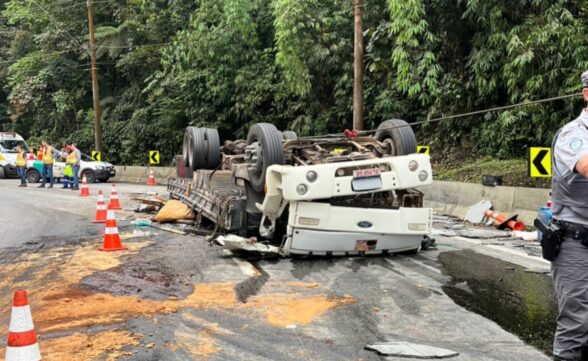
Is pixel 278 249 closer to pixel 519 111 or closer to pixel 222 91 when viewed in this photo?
pixel 519 111

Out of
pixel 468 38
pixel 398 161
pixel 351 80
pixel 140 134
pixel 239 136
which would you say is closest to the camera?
pixel 398 161

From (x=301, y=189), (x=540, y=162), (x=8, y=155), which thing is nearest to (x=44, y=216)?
(x=301, y=189)

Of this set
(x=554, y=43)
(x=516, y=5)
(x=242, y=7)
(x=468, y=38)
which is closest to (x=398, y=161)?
(x=554, y=43)

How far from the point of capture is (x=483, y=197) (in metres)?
11.1

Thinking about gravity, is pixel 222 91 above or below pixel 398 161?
above

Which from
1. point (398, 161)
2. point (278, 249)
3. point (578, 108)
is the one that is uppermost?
point (578, 108)

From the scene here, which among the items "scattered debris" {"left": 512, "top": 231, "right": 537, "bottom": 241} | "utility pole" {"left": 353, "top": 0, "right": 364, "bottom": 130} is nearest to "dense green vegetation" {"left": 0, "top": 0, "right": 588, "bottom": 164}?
"utility pole" {"left": 353, "top": 0, "right": 364, "bottom": 130}

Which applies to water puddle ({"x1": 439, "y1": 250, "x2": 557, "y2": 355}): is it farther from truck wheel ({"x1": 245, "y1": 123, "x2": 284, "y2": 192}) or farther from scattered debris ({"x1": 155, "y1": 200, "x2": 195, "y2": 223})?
scattered debris ({"x1": 155, "y1": 200, "x2": 195, "y2": 223})

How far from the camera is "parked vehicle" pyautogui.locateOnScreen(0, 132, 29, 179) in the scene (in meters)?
26.8

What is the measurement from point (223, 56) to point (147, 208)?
1066 cm

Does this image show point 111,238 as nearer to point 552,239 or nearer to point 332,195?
point 332,195

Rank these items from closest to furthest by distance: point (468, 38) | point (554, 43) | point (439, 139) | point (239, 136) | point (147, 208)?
point (554, 43), point (147, 208), point (468, 38), point (439, 139), point (239, 136)

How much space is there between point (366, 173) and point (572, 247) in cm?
375

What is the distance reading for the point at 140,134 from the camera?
2761 centimetres
